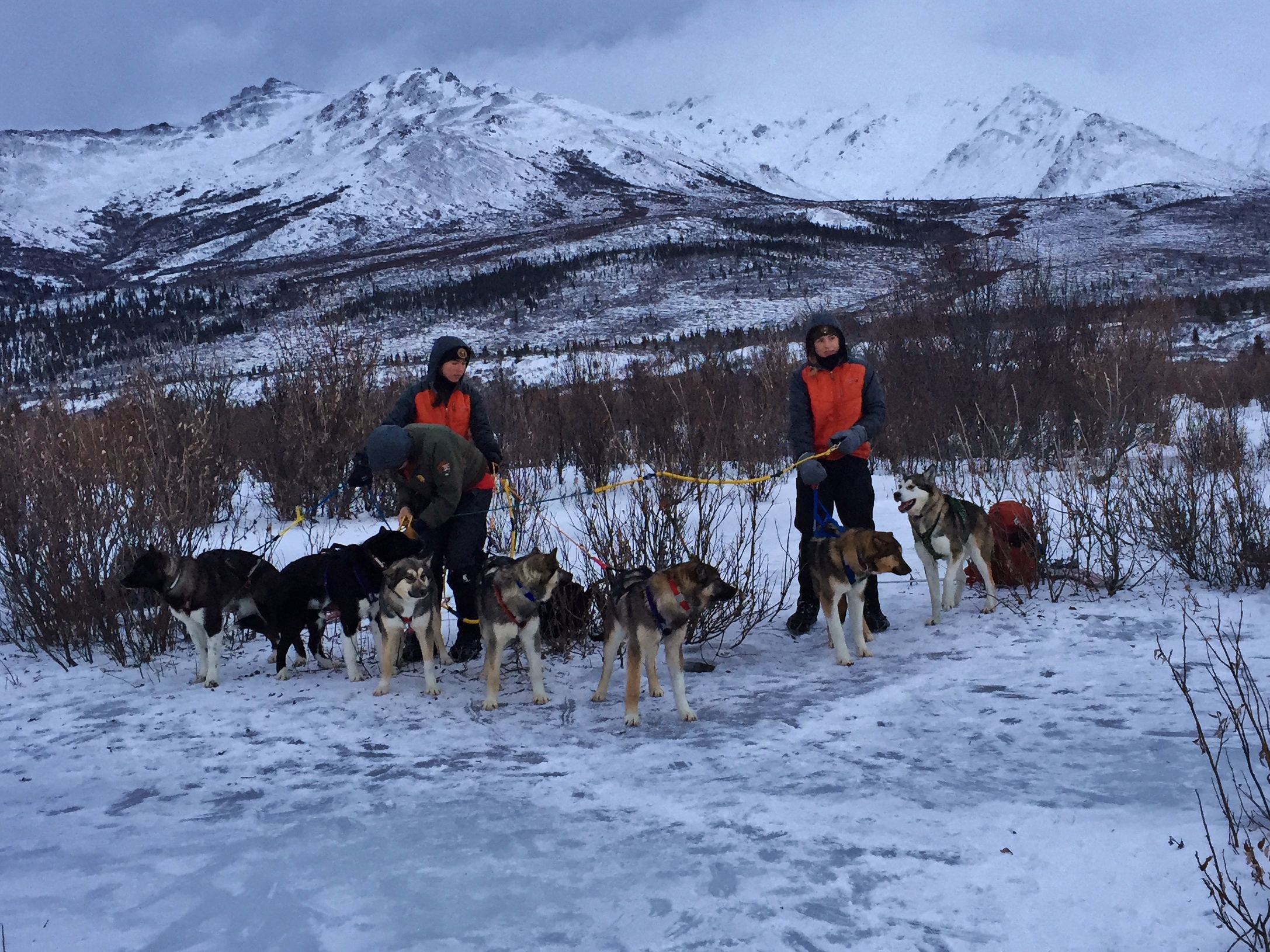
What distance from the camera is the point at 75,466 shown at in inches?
231

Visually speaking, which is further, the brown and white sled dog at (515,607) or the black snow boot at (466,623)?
the black snow boot at (466,623)

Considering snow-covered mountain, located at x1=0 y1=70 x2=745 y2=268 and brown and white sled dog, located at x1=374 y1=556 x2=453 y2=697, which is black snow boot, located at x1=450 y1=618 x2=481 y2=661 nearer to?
brown and white sled dog, located at x1=374 y1=556 x2=453 y2=697

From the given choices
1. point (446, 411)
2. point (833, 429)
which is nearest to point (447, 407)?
point (446, 411)

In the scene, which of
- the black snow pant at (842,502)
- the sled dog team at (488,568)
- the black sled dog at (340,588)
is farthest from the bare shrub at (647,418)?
the black sled dog at (340,588)

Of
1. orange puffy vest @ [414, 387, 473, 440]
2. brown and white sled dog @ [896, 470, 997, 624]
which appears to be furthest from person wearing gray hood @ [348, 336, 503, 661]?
brown and white sled dog @ [896, 470, 997, 624]

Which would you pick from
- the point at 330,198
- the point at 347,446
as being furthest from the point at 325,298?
the point at 330,198

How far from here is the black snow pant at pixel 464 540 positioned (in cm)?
520

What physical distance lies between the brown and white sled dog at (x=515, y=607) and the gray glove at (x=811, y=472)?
65.7 inches

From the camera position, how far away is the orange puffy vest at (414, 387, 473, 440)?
5.38 metres

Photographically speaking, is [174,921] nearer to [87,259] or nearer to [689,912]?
[689,912]

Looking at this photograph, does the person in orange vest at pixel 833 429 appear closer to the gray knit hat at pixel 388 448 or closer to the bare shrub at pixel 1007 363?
the gray knit hat at pixel 388 448

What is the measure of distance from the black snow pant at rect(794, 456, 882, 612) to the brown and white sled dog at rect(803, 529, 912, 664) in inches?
13.3

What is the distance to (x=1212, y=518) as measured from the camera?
5.69m

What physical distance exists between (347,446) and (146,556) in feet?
18.5
